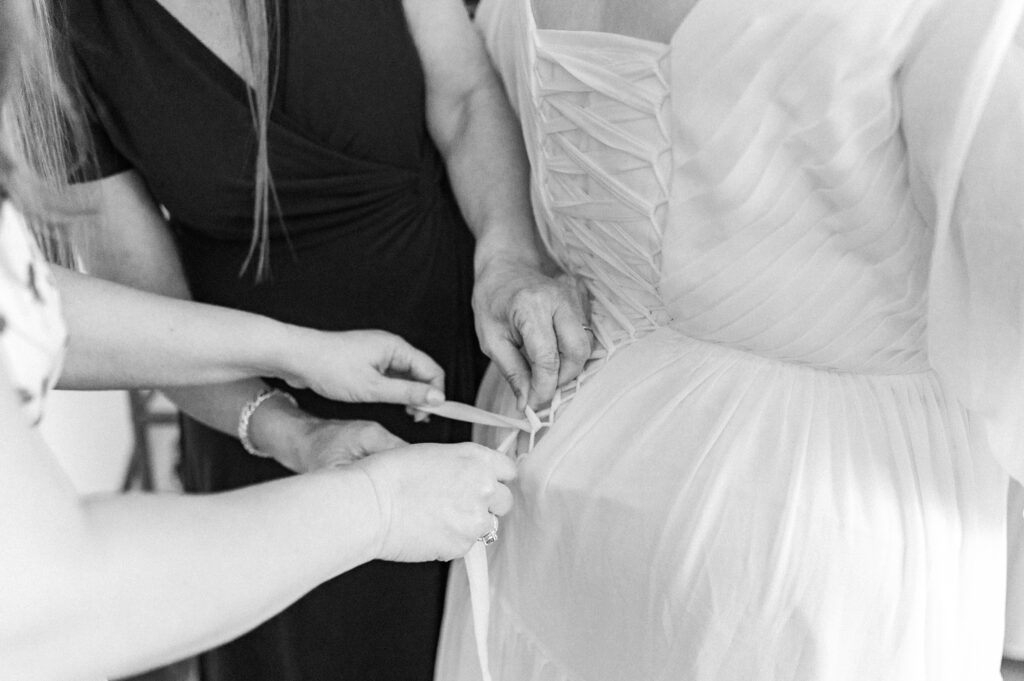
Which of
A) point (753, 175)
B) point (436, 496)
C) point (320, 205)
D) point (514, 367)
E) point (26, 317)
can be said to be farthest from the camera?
point (320, 205)

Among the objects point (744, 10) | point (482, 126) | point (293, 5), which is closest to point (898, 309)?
point (744, 10)

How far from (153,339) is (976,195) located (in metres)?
0.70

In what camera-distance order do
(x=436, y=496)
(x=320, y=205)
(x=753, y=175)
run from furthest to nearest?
(x=320, y=205) < (x=436, y=496) < (x=753, y=175)

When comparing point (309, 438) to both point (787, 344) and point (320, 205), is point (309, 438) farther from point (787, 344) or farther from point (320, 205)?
point (787, 344)

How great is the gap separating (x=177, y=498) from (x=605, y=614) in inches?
14.4

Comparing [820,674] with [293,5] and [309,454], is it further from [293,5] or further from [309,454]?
[293,5]

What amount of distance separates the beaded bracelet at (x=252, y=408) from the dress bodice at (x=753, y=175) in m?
0.41

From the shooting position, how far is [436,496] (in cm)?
75

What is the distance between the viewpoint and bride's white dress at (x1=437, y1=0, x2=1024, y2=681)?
57 centimetres

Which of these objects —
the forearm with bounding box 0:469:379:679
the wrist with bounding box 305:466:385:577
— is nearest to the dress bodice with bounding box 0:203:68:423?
the forearm with bounding box 0:469:379:679

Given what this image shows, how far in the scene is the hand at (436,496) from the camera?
719 mm

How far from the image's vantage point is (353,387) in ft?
2.99

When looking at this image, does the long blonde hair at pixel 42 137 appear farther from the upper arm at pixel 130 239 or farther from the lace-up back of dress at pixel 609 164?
the lace-up back of dress at pixel 609 164

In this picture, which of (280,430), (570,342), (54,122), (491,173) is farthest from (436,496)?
(54,122)
